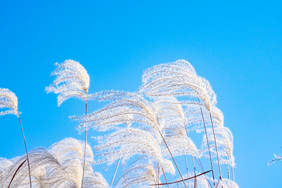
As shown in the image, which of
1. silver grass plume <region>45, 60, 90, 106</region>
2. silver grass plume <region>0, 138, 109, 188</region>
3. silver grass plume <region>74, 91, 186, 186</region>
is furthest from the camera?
silver grass plume <region>45, 60, 90, 106</region>

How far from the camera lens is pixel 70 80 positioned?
290 cm

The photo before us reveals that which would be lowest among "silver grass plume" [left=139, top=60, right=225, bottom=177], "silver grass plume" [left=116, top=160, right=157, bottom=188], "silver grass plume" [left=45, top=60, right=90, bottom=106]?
"silver grass plume" [left=116, top=160, right=157, bottom=188]

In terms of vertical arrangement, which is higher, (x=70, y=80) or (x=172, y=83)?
(x=70, y=80)

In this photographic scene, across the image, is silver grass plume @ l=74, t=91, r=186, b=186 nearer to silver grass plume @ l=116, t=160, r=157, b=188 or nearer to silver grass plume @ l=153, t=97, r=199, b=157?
silver grass plume @ l=153, t=97, r=199, b=157

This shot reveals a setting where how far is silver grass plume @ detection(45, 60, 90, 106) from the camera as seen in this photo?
2854mm

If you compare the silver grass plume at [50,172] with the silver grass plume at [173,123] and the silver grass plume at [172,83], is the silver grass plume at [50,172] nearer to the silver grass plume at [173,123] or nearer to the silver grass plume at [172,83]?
the silver grass plume at [173,123]

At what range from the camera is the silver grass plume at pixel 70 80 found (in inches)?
112

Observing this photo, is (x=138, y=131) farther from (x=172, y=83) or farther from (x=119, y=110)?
(x=172, y=83)

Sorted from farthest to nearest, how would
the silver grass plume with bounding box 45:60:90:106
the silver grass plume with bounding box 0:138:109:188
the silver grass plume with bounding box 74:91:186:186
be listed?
the silver grass plume with bounding box 45:60:90:106 → the silver grass plume with bounding box 0:138:109:188 → the silver grass plume with bounding box 74:91:186:186

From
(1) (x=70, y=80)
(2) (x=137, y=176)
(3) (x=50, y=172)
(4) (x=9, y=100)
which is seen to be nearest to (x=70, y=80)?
(1) (x=70, y=80)

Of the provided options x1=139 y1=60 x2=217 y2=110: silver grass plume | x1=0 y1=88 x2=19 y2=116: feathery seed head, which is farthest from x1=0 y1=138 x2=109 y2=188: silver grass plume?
x1=139 y1=60 x2=217 y2=110: silver grass plume

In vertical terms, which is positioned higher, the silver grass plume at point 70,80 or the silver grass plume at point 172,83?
the silver grass plume at point 70,80

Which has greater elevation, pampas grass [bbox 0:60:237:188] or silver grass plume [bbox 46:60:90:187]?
silver grass plume [bbox 46:60:90:187]

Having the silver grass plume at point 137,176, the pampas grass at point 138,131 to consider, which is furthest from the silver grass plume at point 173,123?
the silver grass plume at point 137,176
